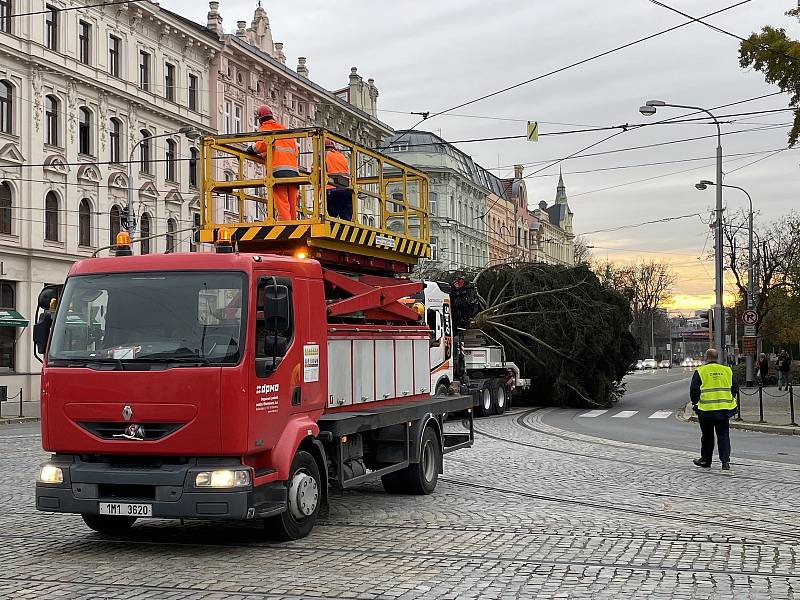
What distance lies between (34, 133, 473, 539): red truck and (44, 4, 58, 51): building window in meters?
30.9

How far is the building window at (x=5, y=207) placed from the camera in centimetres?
3619

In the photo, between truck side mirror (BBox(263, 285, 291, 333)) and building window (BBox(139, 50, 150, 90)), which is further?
building window (BBox(139, 50, 150, 90))

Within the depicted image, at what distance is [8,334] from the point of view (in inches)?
1443

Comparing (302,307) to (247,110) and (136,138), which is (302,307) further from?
(247,110)

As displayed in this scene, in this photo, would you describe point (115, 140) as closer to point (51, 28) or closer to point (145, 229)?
point (145, 229)

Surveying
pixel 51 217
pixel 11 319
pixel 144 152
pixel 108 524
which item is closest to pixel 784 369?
pixel 144 152

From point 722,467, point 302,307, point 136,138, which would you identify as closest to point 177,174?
point 136,138

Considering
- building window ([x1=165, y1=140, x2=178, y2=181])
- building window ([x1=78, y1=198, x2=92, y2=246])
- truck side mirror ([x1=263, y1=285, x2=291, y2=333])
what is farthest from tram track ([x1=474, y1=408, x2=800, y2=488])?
building window ([x1=165, y1=140, x2=178, y2=181])

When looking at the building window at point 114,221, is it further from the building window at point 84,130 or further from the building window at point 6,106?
the building window at point 6,106

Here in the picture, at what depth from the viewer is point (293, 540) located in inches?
374

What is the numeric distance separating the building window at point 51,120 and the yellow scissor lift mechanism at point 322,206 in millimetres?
26627

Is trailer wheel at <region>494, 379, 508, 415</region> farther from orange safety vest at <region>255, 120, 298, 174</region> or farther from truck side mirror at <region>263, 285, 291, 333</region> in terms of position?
truck side mirror at <region>263, 285, 291, 333</region>

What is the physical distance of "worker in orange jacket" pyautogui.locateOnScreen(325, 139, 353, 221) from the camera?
463 inches

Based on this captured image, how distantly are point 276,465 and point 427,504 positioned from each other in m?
3.25
